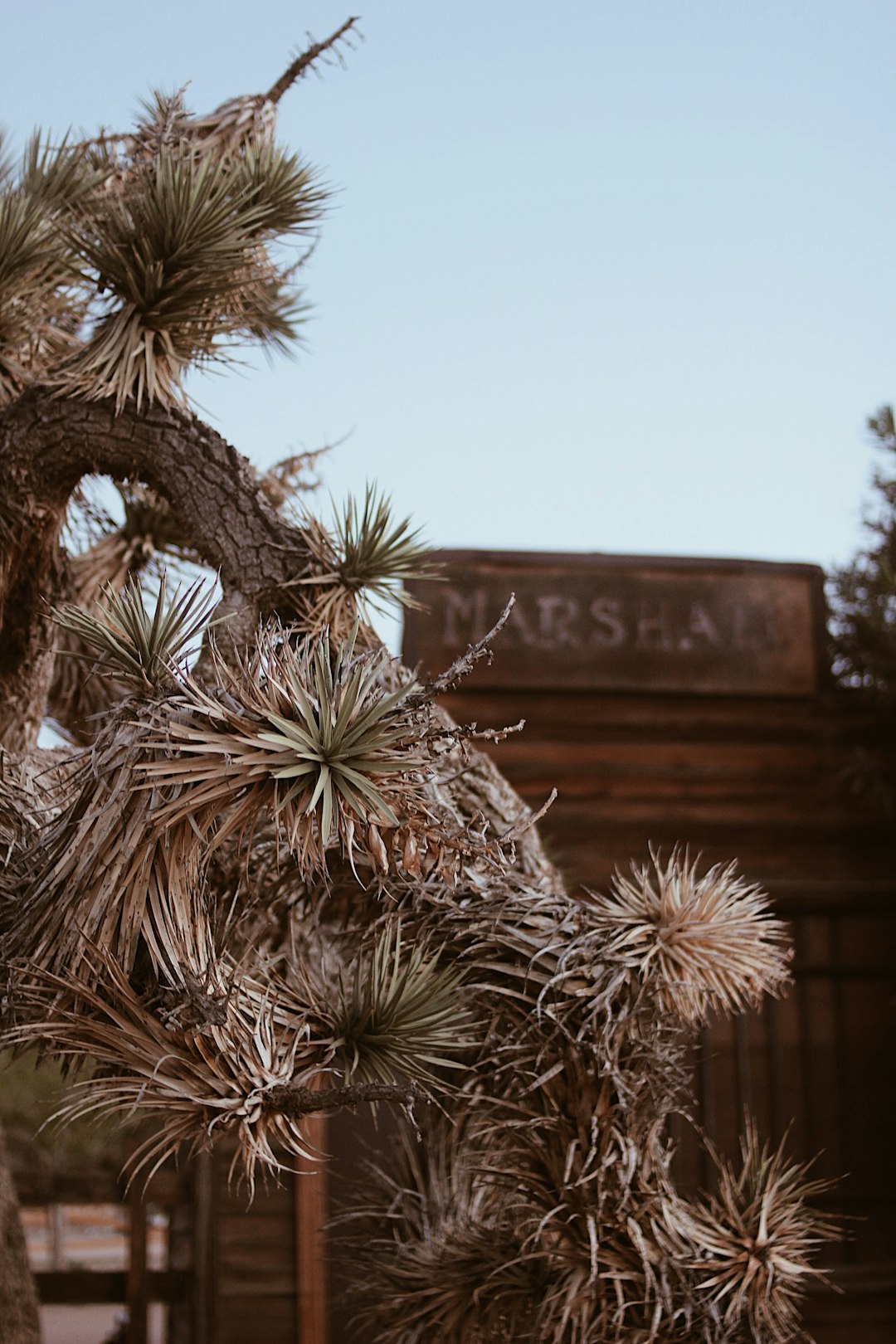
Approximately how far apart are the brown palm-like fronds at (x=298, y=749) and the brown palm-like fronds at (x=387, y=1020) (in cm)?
48

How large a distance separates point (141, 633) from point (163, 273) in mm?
1338

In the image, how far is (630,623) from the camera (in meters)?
6.57

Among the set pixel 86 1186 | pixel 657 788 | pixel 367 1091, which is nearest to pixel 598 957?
pixel 367 1091

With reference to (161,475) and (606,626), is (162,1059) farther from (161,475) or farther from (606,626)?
(606,626)

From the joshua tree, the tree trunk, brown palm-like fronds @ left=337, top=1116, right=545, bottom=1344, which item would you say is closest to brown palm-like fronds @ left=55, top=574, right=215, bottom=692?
the joshua tree

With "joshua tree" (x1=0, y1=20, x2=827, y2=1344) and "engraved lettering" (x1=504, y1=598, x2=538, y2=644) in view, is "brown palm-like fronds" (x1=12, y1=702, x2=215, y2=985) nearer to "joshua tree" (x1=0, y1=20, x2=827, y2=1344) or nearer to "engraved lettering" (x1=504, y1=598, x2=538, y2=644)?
"joshua tree" (x1=0, y1=20, x2=827, y2=1344)

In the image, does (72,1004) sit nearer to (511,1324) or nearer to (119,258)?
(511,1324)

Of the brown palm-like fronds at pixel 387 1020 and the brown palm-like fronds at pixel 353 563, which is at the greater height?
the brown palm-like fronds at pixel 353 563

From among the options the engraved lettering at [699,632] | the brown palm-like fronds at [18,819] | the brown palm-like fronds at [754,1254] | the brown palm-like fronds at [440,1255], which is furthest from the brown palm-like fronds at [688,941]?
the engraved lettering at [699,632]

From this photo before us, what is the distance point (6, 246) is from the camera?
10.9 feet

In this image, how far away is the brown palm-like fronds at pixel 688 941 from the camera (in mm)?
2830

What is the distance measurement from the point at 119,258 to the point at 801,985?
15.7 ft

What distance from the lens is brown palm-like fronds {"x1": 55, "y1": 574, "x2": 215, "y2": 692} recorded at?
225cm

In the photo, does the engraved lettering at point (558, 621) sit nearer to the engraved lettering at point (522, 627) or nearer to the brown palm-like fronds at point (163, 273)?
the engraved lettering at point (522, 627)
